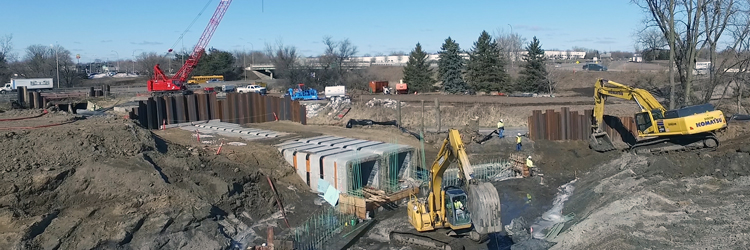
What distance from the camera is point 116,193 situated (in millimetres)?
15812

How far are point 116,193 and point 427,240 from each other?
846cm

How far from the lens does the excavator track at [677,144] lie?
2328 cm

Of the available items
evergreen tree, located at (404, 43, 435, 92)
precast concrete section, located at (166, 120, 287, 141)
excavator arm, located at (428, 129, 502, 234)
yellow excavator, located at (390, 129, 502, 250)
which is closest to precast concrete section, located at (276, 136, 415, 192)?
precast concrete section, located at (166, 120, 287, 141)

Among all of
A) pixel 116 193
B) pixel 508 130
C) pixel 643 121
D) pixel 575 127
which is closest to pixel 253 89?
pixel 508 130

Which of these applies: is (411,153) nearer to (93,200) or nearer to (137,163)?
(137,163)

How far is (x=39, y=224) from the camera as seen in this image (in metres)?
13.8

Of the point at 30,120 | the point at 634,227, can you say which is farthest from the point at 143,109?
the point at 634,227

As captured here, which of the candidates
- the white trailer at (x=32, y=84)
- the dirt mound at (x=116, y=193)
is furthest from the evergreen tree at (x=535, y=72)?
the white trailer at (x=32, y=84)

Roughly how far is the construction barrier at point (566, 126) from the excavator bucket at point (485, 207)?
1582cm

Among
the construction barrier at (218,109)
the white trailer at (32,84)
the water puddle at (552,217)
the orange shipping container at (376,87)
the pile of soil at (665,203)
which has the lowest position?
the water puddle at (552,217)

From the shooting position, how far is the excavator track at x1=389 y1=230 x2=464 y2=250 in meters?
14.5

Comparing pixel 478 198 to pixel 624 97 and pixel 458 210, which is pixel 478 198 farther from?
pixel 624 97

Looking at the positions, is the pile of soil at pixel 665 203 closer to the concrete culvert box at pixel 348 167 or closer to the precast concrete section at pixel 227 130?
the concrete culvert box at pixel 348 167

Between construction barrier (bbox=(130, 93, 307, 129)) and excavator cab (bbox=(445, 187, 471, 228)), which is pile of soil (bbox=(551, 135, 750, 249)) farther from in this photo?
construction barrier (bbox=(130, 93, 307, 129))
